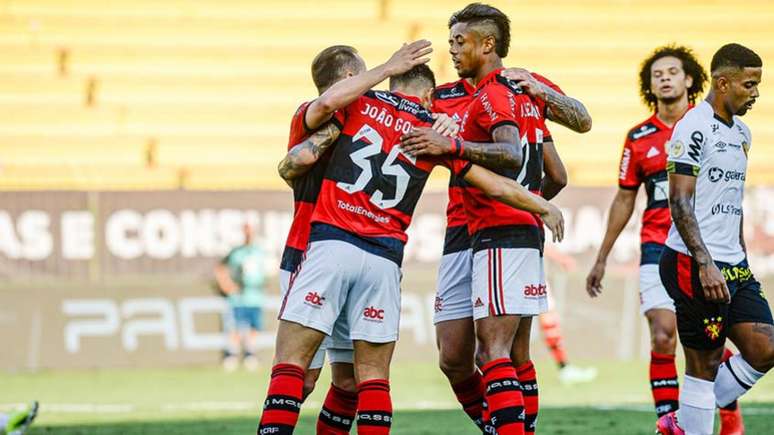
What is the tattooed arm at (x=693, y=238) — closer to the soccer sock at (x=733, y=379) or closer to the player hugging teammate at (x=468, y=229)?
the player hugging teammate at (x=468, y=229)

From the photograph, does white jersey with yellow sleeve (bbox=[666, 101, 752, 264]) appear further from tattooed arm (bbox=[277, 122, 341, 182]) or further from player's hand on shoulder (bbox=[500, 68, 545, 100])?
tattooed arm (bbox=[277, 122, 341, 182])

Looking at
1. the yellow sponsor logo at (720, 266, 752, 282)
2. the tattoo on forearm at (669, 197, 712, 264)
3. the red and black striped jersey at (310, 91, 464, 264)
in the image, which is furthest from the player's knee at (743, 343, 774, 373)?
the red and black striped jersey at (310, 91, 464, 264)

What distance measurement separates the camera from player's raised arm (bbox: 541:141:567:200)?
750 centimetres

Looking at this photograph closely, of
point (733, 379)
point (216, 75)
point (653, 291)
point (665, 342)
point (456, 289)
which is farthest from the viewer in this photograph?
point (216, 75)

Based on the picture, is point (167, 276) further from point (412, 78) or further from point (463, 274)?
point (412, 78)

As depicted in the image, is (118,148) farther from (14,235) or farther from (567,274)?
(567,274)

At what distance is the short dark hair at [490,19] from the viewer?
692 centimetres

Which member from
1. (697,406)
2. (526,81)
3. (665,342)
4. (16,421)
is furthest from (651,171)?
(16,421)

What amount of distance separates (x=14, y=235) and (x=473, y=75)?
10.5 m

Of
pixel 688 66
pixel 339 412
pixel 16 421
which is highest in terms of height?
pixel 688 66

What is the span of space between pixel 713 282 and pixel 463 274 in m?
1.41

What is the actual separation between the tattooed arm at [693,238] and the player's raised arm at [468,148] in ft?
3.14

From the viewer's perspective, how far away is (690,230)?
22.6 ft

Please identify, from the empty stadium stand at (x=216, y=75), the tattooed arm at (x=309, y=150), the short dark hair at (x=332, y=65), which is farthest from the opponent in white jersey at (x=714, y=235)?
the empty stadium stand at (x=216, y=75)
